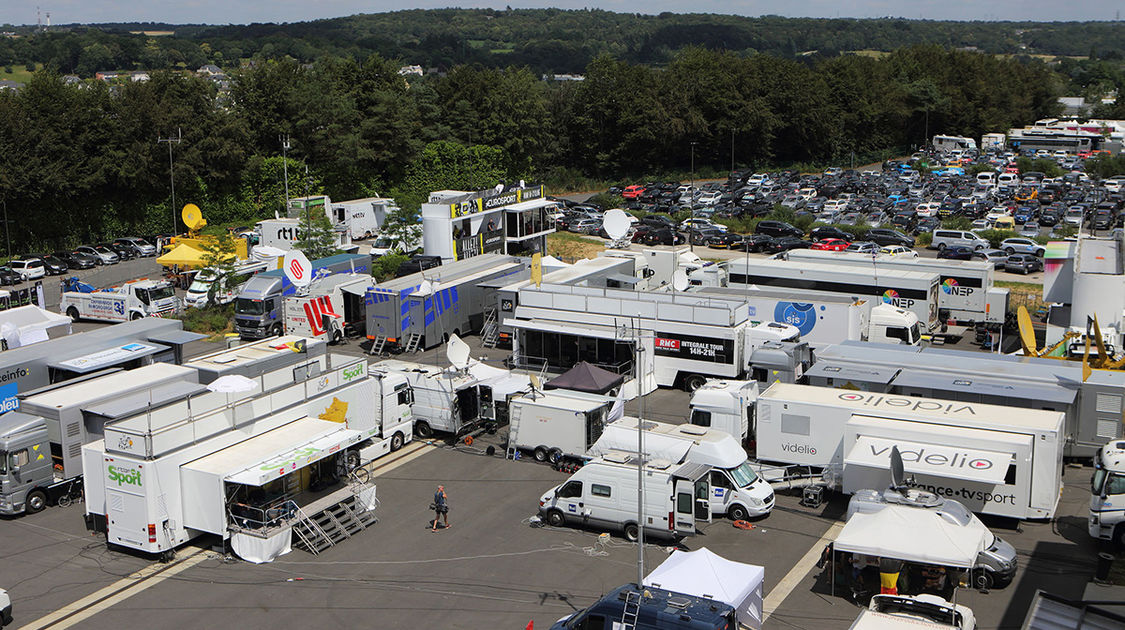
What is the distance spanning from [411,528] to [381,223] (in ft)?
124

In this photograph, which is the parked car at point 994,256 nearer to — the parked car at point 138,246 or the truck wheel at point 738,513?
the truck wheel at point 738,513

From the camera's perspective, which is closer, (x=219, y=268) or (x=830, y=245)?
(x=219, y=268)

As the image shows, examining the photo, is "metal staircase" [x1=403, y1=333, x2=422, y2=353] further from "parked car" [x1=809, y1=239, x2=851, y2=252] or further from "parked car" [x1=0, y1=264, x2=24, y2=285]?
"parked car" [x1=0, y1=264, x2=24, y2=285]

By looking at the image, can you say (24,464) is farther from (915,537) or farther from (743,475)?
(915,537)

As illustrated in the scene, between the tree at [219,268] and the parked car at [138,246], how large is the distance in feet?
46.8

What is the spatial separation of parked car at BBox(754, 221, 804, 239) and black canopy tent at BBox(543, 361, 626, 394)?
29.9m

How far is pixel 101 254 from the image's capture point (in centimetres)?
5147

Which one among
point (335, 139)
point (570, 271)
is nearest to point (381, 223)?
point (335, 139)

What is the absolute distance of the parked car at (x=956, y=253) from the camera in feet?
153

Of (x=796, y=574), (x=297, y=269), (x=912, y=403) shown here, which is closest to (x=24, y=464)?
(x=297, y=269)

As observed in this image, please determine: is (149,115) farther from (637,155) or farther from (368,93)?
(637,155)

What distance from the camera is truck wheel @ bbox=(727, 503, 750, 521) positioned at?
66.1ft

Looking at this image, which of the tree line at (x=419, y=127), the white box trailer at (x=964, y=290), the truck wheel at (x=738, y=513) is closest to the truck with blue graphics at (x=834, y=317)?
the white box trailer at (x=964, y=290)

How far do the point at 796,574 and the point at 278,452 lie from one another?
10.0 m
